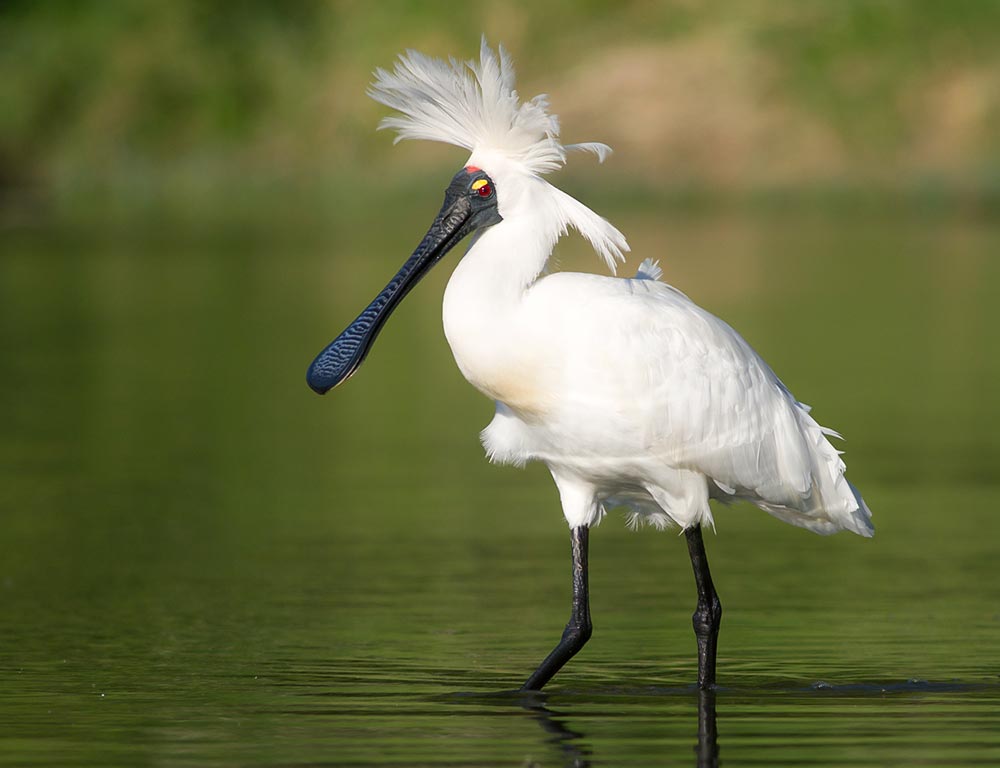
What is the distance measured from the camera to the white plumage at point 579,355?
746cm

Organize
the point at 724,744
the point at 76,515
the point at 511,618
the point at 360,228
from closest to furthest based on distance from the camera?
the point at 724,744, the point at 511,618, the point at 76,515, the point at 360,228

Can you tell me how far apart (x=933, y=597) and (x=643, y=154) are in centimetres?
2840

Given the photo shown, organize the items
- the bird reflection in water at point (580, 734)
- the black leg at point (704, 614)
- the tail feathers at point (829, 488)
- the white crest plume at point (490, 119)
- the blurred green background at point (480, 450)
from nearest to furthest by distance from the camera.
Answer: the bird reflection in water at point (580, 734) < the blurred green background at point (480, 450) < the white crest plume at point (490, 119) < the black leg at point (704, 614) < the tail feathers at point (829, 488)

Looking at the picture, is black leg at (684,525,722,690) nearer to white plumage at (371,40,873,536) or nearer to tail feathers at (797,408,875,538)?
white plumage at (371,40,873,536)

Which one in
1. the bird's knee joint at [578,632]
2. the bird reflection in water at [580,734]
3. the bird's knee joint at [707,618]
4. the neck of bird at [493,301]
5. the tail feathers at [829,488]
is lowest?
the bird reflection in water at [580,734]

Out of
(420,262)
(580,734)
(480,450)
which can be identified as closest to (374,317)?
(420,262)

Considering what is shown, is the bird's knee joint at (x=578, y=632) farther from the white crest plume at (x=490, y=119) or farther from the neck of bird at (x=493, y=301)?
the white crest plume at (x=490, y=119)

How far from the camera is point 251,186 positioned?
42125 millimetres

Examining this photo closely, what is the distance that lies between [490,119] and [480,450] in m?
6.30

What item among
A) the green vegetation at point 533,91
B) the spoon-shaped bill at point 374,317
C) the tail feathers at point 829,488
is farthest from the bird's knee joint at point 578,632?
the green vegetation at point 533,91

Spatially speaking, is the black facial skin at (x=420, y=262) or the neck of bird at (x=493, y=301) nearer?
the neck of bird at (x=493, y=301)

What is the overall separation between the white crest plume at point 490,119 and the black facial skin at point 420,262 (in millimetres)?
137

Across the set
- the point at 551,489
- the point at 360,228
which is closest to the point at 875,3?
the point at 360,228

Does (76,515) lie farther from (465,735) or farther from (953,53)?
(953,53)
